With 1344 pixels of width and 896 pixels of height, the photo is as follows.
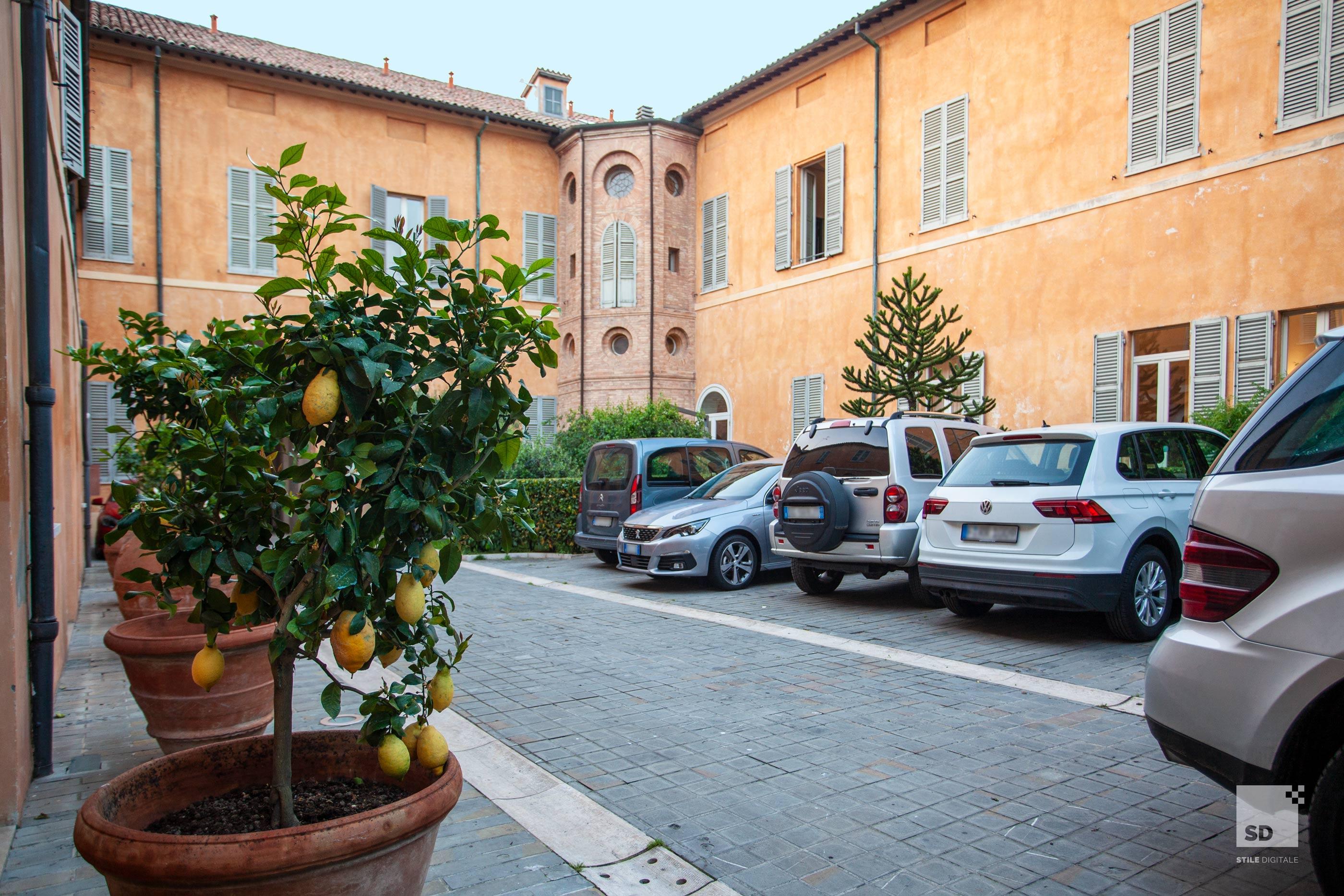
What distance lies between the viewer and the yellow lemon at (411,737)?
8.72ft

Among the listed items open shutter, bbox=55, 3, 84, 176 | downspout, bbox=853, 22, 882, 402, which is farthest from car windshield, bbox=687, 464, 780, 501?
open shutter, bbox=55, 3, 84, 176

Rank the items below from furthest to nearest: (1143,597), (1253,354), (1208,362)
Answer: (1208,362)
(1253,354)
(1143,597)

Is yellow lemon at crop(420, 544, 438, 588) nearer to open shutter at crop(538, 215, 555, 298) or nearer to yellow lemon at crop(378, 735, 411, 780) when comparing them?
yellow lemon at crop(378, 735, 411, 780)

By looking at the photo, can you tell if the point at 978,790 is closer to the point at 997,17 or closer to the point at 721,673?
the point at 721,673

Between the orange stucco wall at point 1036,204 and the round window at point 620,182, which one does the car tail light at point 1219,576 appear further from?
the round window at point 620,182

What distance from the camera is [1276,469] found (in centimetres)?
297

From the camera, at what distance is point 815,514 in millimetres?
9055

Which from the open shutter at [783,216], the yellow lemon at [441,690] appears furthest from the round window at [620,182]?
the yellow lemon at [441,690]

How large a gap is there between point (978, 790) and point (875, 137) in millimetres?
16472

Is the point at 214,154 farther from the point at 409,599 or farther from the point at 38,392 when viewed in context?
the point at 409,599

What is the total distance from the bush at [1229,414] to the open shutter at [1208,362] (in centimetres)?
28

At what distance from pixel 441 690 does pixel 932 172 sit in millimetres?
16725

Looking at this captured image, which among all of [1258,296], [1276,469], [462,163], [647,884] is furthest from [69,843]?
[462,163]

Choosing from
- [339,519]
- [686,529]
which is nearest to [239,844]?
[339,519]
